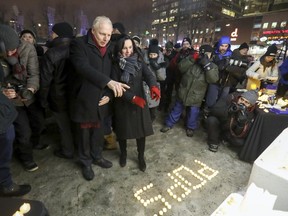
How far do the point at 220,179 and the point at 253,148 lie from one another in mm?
910

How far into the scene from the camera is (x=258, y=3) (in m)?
53.8

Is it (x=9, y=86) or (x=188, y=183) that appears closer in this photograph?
(x=9, y=86)

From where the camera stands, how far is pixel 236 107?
11.2ft

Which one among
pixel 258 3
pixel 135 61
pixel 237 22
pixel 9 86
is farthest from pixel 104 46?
pixel 258 3

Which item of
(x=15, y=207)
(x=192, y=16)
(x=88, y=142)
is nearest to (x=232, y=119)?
(x=88, y=142)

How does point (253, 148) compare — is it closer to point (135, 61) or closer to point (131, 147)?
point (131, 147)

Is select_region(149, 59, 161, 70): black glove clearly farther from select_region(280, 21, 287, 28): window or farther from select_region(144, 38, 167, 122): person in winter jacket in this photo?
select_region(280, 21, 287, 28): window

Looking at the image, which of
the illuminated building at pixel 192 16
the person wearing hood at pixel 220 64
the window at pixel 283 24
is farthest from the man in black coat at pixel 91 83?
the window at pixel 283 24

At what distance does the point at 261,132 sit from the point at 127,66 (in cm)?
260

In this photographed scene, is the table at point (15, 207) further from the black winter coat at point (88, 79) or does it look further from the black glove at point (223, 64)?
the black glove at point (223, 64)

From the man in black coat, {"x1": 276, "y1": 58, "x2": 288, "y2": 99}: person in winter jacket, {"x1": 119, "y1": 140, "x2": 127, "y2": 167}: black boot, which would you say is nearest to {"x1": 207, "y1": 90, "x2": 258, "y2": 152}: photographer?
{"x1": 119, "y1": 140, "x2": 127, "y2": 167}: black boot

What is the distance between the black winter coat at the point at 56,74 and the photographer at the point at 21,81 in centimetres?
19

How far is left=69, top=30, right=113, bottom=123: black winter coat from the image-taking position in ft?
7.47

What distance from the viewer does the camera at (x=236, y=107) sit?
3.34 meters
